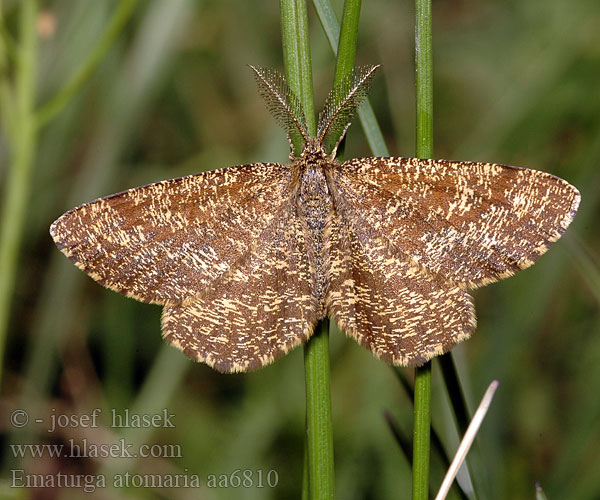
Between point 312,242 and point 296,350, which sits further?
point 296,350

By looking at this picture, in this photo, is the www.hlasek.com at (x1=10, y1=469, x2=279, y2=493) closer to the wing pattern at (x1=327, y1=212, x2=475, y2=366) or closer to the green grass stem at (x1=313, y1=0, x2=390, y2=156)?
the wing pattern at (x1=327, y1=212, x2=475, y2=366)

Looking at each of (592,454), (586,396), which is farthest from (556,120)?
(592,454)

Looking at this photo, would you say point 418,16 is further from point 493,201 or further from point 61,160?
point 61,160

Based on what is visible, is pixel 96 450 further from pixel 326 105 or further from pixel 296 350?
pixel 326 105

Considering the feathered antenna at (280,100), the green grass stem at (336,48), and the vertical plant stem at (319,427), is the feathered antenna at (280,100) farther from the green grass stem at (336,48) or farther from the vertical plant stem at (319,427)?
the vertical plant stem at (319,427)

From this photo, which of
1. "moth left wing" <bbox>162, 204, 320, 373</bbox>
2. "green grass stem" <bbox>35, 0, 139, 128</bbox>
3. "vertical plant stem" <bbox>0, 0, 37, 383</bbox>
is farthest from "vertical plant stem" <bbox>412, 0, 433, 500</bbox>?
"vertical plant stem" <bbox>0, 0, 37, 383</bbox>

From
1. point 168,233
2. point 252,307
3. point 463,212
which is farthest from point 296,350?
point 463,212
